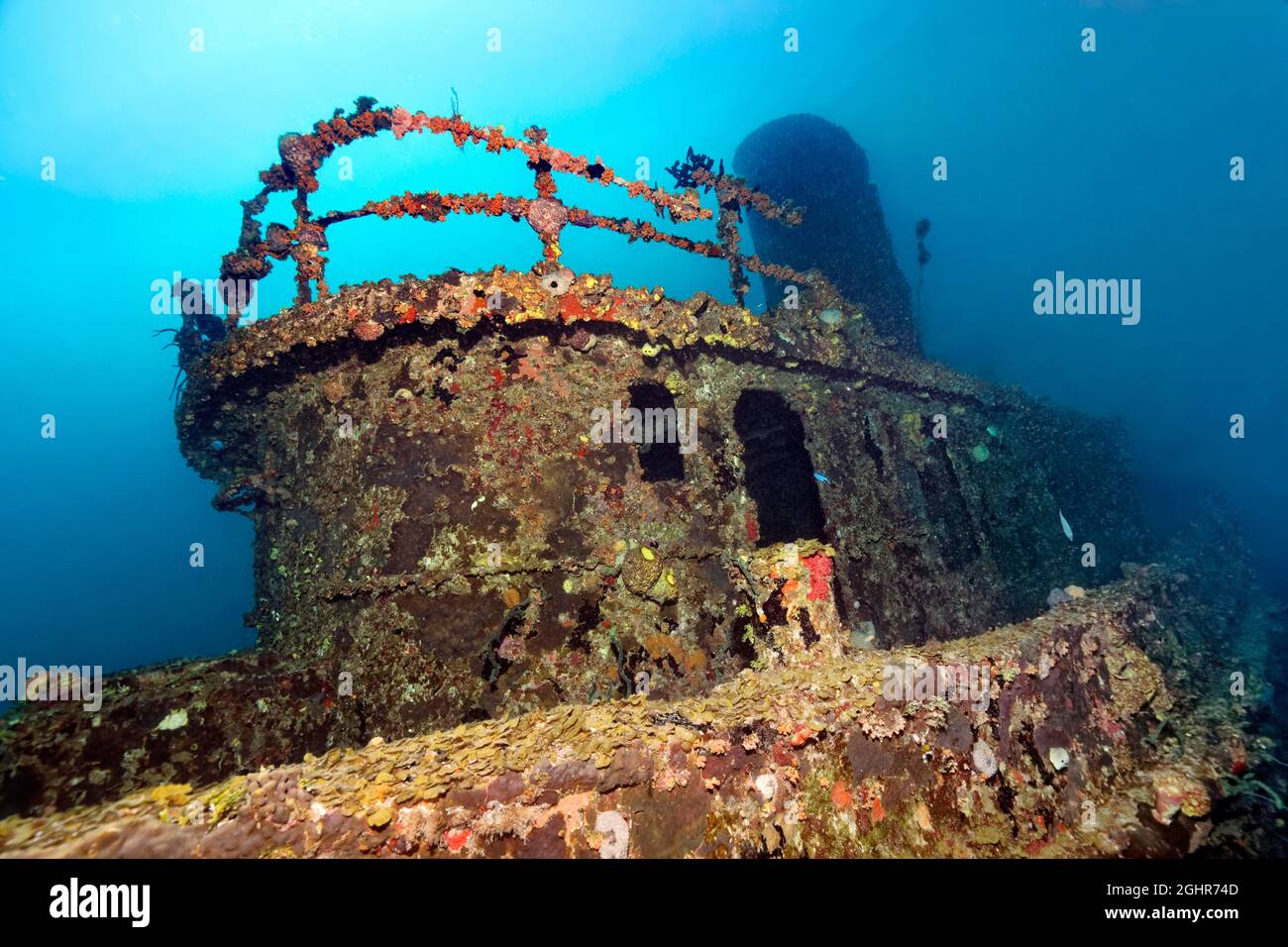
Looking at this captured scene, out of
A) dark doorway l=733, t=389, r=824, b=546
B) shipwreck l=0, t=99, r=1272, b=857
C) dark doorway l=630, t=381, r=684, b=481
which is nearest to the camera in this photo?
shipwreck l=0, t=99, r=1272, b=857

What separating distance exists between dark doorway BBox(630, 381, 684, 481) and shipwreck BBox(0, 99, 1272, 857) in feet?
0.12

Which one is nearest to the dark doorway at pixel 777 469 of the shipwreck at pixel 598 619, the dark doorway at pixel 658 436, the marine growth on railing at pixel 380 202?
the shipwreck at pixel 598 619

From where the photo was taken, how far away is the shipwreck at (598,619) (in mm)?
2033

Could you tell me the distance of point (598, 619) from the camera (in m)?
4.63

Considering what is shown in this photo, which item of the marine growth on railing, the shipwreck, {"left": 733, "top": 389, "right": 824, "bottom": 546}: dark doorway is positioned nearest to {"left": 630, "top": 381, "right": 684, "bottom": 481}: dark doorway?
the shipwreck

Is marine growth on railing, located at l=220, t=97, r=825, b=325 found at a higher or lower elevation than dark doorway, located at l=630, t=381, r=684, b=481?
higher

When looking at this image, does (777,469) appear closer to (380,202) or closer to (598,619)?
(598,619)

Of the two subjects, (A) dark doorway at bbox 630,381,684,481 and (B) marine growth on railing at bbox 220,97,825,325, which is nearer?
(B) marine growth on railing at bbox 220,97,825,325

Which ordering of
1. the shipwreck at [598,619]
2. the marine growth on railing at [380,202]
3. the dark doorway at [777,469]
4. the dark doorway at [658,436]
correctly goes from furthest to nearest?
1. the dark doorway at [777,469]
2. the dark doorway at [658,436]
3. the marine growth on railing at [380,202]
4. the shipwreck at [598,619]

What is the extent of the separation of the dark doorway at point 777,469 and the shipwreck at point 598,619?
0.15 feet

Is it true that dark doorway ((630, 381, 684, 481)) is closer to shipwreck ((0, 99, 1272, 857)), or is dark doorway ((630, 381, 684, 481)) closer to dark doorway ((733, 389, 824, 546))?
shipwreck ((0, 99, 1272, 857))

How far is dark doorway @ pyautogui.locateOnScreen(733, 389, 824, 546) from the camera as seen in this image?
19.7ft

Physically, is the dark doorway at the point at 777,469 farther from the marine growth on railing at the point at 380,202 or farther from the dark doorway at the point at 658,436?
the marine growth on railing at the point at 380,202
